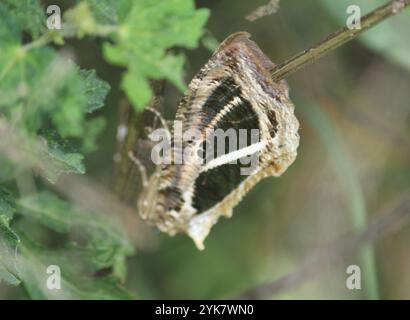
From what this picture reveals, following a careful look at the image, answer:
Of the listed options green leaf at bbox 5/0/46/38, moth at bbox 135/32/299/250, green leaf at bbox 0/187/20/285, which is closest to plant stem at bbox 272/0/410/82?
moth at bbox 135/32/299/250

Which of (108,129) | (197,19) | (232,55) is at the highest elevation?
(108,129)

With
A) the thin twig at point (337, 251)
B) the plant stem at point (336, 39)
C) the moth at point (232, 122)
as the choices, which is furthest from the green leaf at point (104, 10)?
the thin twig at point (337, 251)

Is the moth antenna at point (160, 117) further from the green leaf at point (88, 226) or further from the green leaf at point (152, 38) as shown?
the green leaf at point (152, 38)

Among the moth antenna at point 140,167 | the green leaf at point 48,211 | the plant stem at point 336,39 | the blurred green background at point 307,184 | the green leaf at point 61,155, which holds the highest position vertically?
the blurred green background at point 307,184

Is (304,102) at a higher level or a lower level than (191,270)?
higher

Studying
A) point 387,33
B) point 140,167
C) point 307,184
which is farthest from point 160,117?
point 307,184

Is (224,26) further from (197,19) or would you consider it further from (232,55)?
(197,19)

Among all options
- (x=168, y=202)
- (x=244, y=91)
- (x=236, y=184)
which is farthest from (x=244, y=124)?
(x=168, y=202)
